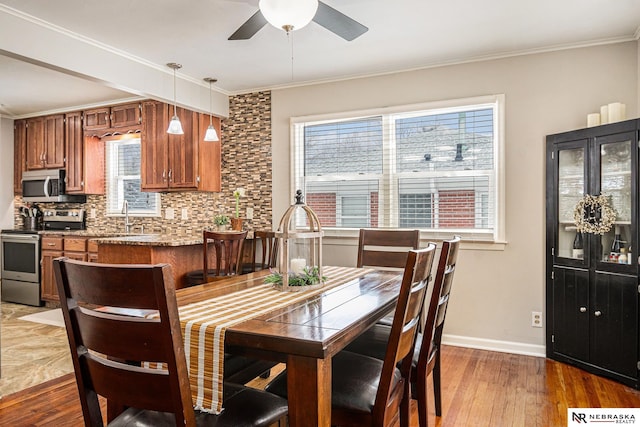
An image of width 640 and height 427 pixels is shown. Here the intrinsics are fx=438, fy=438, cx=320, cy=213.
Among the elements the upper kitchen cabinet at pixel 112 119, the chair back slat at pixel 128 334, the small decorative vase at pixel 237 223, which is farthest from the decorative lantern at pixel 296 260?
the upper kitchen cabinet at pixel 112 119

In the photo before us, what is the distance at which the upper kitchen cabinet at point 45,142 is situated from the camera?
18.0ft

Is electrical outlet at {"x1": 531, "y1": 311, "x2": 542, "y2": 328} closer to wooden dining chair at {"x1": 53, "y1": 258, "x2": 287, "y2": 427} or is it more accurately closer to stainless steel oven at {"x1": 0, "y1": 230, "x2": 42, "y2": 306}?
wooden dining chair at {"x1": 53, "y1": 258, "x2": 287, "y2": 427}

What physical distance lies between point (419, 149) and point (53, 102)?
4292 mm

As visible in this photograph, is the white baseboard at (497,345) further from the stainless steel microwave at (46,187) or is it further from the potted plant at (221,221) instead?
the stainless steel microwave at (46,187)

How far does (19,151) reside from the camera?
19.3ft

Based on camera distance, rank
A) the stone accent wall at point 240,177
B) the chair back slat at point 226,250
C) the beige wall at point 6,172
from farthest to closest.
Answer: the beige wall at point 6,172
the stone accent wall at point 240,177
the chair back slat at point 226,250

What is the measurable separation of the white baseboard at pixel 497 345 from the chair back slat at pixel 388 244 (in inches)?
46.4

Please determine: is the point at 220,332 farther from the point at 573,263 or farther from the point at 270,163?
the point at 270,163

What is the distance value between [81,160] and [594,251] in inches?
213

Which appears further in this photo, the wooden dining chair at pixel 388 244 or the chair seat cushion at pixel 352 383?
the wooden dining chair at pixel 388 244

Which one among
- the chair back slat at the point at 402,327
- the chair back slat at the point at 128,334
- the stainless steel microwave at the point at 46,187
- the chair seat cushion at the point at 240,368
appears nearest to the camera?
the chair back slat at the point at 128,334

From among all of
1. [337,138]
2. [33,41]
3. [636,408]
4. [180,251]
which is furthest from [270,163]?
[636,408]

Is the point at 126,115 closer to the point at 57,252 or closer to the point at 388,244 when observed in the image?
the point at 57,252

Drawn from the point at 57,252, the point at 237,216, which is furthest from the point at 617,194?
the point at 57,252
